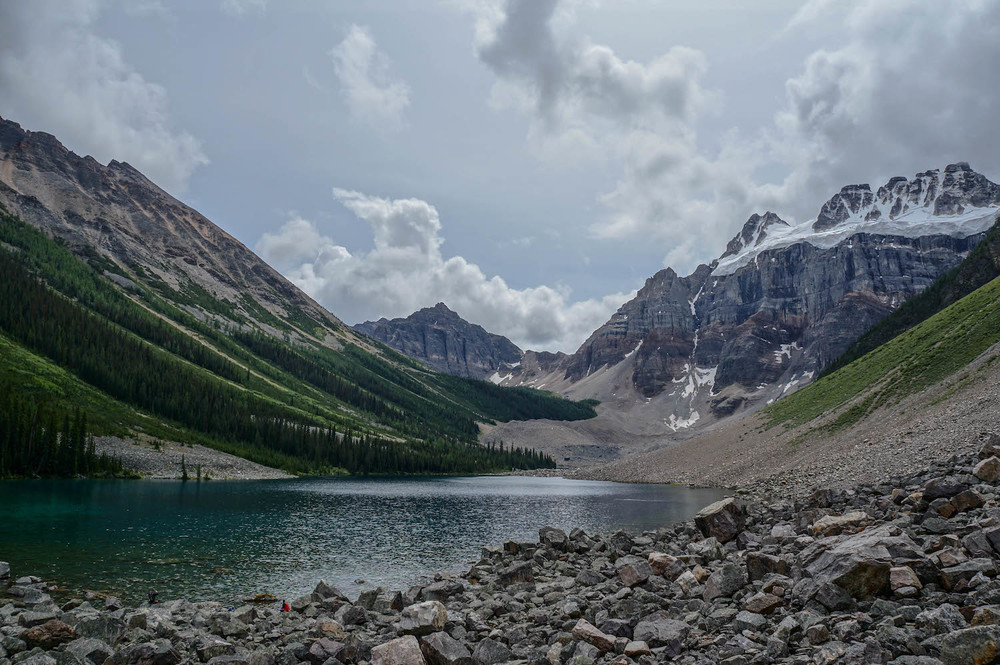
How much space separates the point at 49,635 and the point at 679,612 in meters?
22.5

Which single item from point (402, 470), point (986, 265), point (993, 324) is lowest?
point (402, 470)

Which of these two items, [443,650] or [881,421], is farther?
[881,421]

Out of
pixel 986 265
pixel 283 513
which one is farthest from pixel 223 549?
pixel 986 265

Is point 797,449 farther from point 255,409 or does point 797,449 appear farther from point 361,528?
point 255,409

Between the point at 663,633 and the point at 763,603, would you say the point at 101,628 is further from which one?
the point at 763,603

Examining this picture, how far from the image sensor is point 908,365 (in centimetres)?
9344

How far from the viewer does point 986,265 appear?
449 ft

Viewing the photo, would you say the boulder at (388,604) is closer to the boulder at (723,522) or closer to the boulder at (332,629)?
the boulder at (332,629)

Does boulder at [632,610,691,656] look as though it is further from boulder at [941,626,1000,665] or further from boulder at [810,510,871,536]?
boulder at [810,510,871,536]

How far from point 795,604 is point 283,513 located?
218ft

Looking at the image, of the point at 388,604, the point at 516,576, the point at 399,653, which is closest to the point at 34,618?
the point at 388,604

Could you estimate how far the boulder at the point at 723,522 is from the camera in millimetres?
30953

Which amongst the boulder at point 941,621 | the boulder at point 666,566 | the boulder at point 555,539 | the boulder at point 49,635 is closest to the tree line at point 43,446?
the boulder at point 49,635

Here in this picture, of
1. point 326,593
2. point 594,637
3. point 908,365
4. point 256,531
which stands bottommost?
point 256,531
